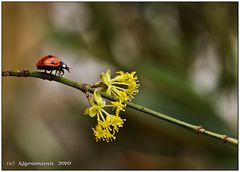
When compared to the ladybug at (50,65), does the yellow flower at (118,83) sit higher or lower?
higher

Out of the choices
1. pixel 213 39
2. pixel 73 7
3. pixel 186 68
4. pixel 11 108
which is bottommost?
pixel 11 108

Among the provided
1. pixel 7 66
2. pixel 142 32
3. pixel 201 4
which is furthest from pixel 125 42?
pixel 7 66

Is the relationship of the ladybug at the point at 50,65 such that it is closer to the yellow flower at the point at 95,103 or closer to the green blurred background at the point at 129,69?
the yellow flower at the point at 95,103

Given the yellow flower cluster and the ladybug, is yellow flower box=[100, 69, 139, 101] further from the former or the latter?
the ladybug

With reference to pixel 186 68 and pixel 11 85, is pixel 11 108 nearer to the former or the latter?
pixel 11 85

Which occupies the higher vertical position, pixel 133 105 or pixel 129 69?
pixel 129 69

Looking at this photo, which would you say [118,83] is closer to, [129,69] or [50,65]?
[50,65]

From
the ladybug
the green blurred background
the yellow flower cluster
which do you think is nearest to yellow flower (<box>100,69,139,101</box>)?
the yellow flower cluster

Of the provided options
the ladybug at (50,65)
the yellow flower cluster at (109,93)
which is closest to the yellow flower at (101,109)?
the yellow flower cluster at (109,93)

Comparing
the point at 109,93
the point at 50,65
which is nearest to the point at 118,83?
the point at 109,93
